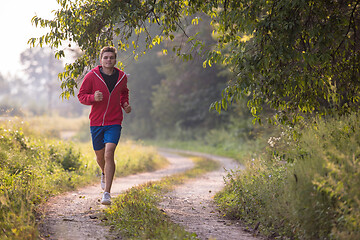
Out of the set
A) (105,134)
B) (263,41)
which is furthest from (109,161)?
(263,41)

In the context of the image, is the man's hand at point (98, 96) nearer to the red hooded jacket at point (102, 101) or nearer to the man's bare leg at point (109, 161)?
the red hooded jacket at point (102, 101)

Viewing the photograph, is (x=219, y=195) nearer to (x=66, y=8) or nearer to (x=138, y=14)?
(x=138, y=14)

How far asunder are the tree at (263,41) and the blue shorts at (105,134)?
1019 mm

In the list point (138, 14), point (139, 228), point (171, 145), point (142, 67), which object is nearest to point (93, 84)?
point (138, 14)

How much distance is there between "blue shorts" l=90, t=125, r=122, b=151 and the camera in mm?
6637

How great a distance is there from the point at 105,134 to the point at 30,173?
2700mm

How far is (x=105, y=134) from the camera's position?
6.71m

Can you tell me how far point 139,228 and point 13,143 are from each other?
604cm

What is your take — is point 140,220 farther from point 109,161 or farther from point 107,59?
point 107,59

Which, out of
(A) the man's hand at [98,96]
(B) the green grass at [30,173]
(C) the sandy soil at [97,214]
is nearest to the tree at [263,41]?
(A) the man's hand at [98,96]

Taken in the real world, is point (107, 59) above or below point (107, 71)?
above

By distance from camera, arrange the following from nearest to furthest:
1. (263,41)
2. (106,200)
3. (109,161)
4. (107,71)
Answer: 1. (263,41)
2. (106,200)
3. (109,161)
4. (107,71)

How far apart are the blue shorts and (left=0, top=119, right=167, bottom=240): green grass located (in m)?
1.31

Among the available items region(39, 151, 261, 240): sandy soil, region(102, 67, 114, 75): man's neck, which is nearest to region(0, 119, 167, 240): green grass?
region(39, 151, 261, 240): sandy soil
